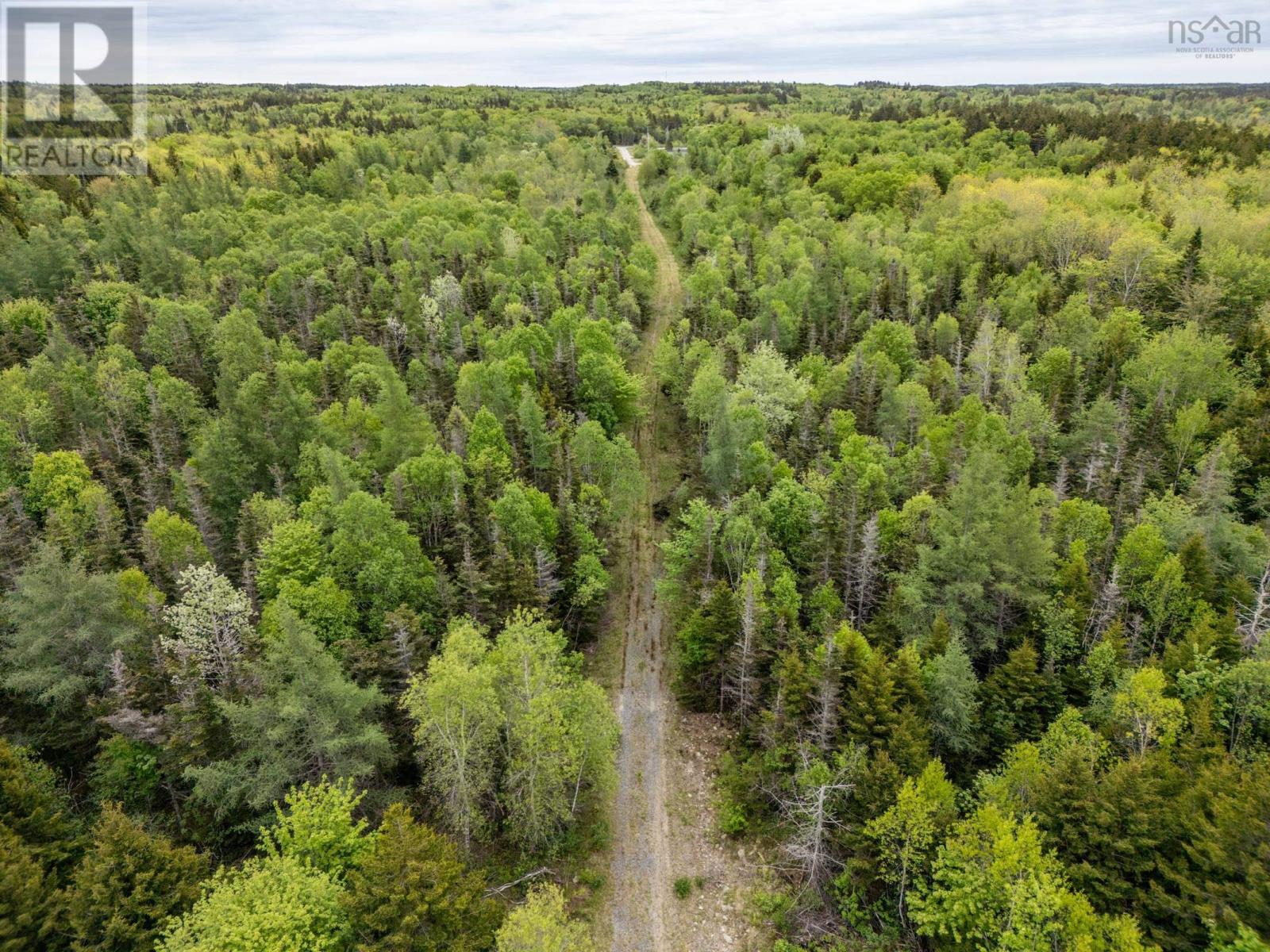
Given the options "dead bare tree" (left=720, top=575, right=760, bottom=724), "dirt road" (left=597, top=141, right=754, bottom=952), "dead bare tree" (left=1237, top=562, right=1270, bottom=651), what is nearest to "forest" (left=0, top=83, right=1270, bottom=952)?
"dead bare tree" (left=1237, top=562, right=1270, bottom=651)

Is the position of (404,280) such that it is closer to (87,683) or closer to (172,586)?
(172,586)

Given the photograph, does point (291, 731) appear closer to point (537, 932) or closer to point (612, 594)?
point (537, 932)

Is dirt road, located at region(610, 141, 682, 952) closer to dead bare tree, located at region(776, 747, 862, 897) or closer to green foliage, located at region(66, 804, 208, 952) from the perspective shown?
dead bare tree, located at region(776, 747, 862, 897)

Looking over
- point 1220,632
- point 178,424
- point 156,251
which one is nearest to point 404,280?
point 178,424

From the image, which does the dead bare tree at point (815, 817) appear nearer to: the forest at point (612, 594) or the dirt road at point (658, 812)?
the forest at point (612, 594)

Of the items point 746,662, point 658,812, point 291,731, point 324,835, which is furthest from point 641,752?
point 291,731

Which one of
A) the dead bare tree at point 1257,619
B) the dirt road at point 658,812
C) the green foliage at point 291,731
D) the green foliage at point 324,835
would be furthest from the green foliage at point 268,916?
the dead bare tree at point 1257,619
